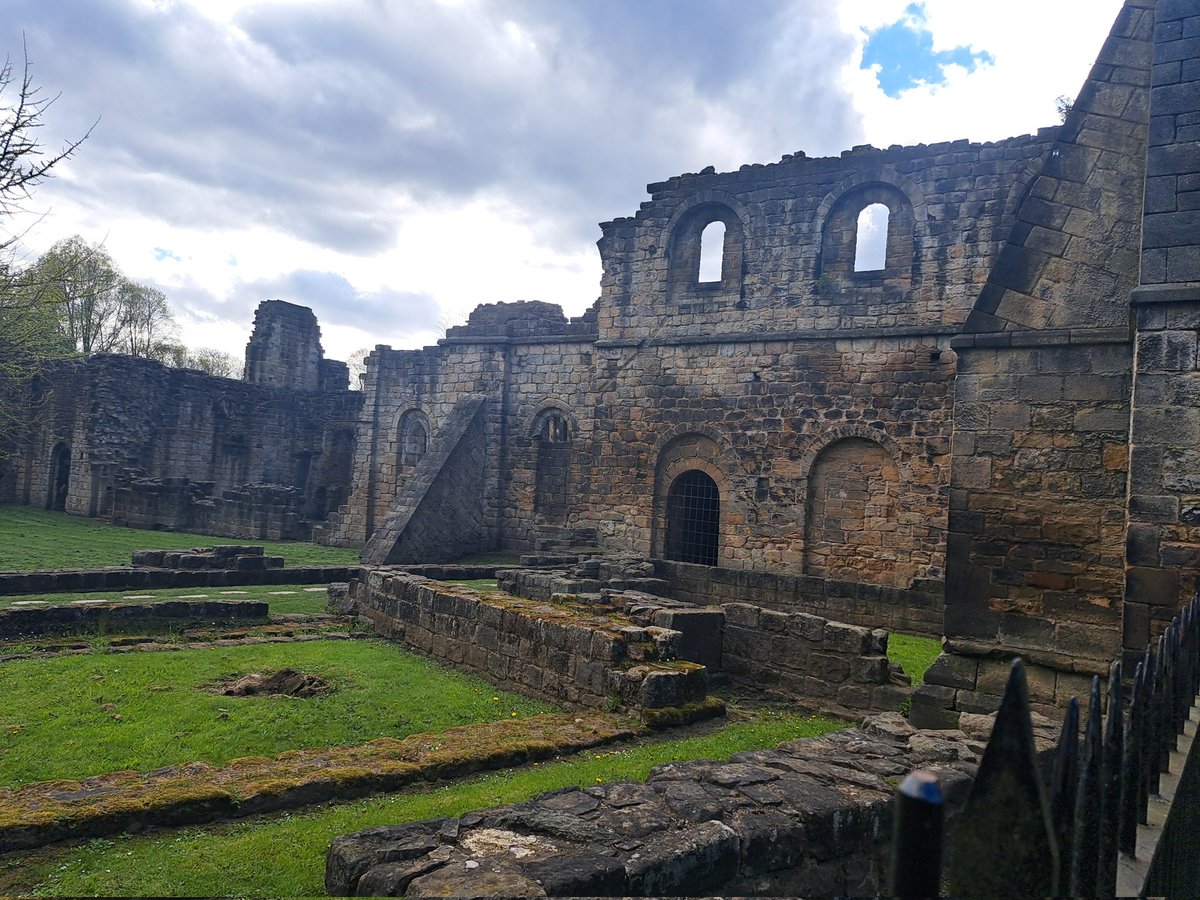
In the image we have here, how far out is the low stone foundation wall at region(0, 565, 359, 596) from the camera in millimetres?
12328

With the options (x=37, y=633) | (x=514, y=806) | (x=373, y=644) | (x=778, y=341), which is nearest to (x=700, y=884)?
(x=514, y=806)

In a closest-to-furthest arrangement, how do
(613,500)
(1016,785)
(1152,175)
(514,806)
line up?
(1016,785)
(514,806)
(1152,175)
(613,500)

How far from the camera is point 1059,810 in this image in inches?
68.2

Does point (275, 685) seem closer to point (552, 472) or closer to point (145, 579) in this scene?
point (145, 579)

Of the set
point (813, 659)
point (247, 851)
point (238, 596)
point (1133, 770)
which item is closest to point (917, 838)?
point (1133, 770)

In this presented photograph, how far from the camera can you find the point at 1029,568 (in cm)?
720

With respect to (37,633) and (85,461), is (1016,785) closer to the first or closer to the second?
(37,633)

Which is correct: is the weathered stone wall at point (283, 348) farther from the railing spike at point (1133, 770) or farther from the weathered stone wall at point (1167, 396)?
the railing spike at point (1133, 770)

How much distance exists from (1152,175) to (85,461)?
98.8ft

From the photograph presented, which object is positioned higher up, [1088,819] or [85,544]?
[1088,819]

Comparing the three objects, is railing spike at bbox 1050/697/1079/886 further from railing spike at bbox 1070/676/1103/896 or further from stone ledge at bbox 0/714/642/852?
stone ledge at bbox 0/714/642/852

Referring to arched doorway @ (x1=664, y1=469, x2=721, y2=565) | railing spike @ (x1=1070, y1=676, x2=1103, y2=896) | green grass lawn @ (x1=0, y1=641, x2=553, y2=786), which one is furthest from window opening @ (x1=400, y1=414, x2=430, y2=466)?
railing spike @ (x1=1070, y1=676, x2=1103, y2=896)

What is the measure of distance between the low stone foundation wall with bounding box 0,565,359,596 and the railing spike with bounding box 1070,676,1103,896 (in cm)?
1442

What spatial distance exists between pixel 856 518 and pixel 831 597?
2.95 m
